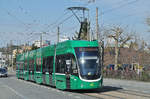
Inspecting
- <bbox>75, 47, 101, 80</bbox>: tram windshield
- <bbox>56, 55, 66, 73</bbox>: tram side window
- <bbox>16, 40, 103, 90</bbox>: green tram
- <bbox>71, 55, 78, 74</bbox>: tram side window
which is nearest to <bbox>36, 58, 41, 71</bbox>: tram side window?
<bbox>16, 40, 103, 90</bbox>: green tram

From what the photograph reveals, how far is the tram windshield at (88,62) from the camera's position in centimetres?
1689

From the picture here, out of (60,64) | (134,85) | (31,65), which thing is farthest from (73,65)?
(31,65)

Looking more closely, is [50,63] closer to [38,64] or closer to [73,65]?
[38,64]

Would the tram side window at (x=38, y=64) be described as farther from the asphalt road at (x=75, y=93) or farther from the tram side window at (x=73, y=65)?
the tram side window at (x=73, y=65)

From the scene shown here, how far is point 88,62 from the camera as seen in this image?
17.1m

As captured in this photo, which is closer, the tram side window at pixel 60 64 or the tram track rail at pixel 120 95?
the tram track rail at pixel 120 95

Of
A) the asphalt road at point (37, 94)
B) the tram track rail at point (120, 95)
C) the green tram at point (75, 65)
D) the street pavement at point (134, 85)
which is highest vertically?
the green tram at point (75, 65)

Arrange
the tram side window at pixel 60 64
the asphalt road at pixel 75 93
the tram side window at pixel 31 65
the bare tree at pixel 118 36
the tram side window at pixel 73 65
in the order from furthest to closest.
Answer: the bare tree at pixel 118 36
the tram side window at pixel 31 65
the tram side window at pixel 60 64
the tram side window at pixel 73 65
the asphalt road at pixel 75 93

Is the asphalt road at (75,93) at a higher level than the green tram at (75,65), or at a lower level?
lower

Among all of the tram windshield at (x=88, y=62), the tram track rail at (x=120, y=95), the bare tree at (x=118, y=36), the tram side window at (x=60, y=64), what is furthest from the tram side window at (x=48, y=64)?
the bare tree at (x=118, y=36)

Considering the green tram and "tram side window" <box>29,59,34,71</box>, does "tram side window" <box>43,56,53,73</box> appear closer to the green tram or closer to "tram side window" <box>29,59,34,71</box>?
the green tram

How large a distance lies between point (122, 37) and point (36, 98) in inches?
1755

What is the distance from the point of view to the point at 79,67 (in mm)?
17031

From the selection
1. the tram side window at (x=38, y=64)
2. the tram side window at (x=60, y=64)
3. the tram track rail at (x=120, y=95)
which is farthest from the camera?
the tram side window at (x=38, y=64)
